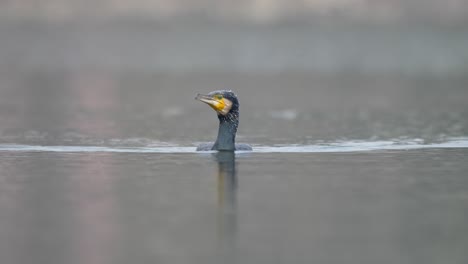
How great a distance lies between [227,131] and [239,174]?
2.90 meters

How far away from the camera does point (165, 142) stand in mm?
25906

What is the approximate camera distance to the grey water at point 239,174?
14539 mm

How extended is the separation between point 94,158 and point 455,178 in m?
6.27

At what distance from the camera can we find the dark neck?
75.3ft

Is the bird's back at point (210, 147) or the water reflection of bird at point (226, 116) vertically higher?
the water reflection of bird at point (226, 116)

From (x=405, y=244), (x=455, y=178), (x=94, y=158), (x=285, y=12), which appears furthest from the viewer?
(x=285, y=12)

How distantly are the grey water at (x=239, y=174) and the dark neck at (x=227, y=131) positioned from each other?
318mm

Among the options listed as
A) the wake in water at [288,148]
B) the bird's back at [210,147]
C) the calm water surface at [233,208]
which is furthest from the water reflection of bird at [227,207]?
the wake in water at [288,148]

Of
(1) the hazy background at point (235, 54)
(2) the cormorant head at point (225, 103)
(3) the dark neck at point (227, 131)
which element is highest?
(1) the hazy background at point (235, 54)

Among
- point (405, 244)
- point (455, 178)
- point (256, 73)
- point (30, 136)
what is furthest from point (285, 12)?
point (405, 244)

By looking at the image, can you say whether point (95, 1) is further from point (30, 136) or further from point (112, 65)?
point (30, 136)

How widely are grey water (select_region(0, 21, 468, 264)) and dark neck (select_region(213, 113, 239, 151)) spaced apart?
12.5 inches

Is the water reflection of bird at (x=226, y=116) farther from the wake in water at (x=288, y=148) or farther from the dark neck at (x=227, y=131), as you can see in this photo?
the wake in water at (x=288, y=148)

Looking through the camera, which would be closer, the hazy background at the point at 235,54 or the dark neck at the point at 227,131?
the dark neck at the point at 227,131
